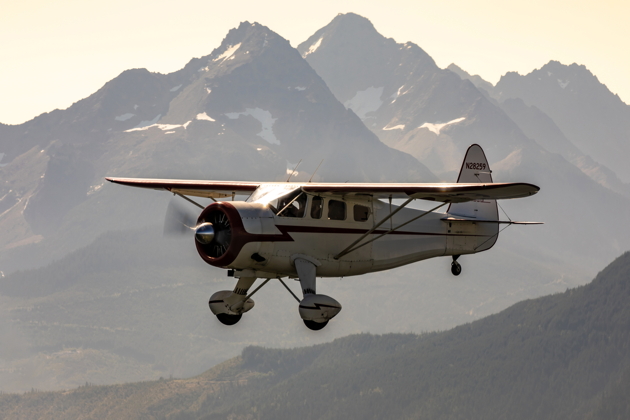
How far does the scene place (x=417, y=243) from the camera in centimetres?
2558

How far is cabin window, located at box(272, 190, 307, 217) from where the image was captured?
2169 cm

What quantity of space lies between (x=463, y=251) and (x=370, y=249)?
486cm

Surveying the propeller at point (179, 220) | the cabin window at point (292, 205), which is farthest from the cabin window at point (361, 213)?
the propeller at point (179, 220)

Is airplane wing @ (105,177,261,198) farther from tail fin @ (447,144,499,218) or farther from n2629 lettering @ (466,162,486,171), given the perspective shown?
n2629 lettering @ (466,162,486,171)

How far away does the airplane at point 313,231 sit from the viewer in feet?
68.2

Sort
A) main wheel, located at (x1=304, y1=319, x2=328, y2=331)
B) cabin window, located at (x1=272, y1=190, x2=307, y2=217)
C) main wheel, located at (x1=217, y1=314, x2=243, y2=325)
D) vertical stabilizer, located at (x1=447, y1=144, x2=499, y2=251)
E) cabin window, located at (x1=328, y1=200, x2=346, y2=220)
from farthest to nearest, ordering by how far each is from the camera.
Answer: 1. vertical stabilizer, located at (x1=447, y1=144, x2=499, y2=251)
2. main wheel, located at (x1=217, y1=314, x2=243, y2=325)
3. cabin window, located at (x1=328, y1=200, x2=346, y2=220)
4. cabin window, located at (x1=272, y1=190, x2=307, y2=217)
5. main wheel, located at (x1=304, y1=319, x2=328, y2=331)

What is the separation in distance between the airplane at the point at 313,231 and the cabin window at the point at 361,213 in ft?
0.10

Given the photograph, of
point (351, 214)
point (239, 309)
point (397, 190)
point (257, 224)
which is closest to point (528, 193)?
point (397, 190)

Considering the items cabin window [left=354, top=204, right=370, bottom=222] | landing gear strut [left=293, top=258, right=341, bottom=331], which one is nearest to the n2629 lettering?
cabin window [left=354, top=204, right=370, bottom=222]

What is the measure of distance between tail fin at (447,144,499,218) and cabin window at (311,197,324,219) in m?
7.24

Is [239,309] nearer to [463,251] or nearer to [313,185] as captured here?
[313,185]

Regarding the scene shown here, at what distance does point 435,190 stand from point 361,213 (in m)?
3.27

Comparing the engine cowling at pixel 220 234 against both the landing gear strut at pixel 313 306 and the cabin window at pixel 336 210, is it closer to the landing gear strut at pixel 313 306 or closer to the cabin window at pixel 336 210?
the landing gear strut at pixel 313 306

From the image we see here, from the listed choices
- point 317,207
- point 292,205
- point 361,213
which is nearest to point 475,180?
point 361,213
